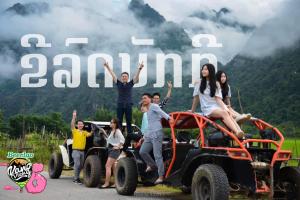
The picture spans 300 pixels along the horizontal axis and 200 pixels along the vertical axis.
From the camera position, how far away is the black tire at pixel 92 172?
499 inches

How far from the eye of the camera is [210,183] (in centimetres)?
816

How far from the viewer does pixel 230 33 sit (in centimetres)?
11012

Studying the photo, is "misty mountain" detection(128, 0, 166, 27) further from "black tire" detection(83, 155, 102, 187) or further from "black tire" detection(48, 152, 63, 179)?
"black tire" detection(83, 155, 102, 187)

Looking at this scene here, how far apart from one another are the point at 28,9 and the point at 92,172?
129 metres

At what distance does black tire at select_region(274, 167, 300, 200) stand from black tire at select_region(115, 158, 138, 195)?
3032mm

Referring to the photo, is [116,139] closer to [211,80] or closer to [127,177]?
[127,177]

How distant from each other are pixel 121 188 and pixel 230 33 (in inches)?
3993

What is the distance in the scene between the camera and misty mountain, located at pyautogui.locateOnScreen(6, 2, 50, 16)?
131688 mm

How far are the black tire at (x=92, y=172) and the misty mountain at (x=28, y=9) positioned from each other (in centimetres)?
12053

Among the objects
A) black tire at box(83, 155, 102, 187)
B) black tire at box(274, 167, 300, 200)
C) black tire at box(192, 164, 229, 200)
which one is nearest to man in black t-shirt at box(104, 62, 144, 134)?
black tire at box(83, 155, 102, 187)

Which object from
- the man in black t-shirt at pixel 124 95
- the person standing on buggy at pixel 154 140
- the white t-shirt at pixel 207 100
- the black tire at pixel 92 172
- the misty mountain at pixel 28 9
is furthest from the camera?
the misty mountain at pixel 28 9

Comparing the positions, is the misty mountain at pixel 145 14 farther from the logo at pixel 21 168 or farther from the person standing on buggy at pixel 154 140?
the logo at pixel 21 168

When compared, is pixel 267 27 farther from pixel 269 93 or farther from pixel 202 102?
pixel 202 102

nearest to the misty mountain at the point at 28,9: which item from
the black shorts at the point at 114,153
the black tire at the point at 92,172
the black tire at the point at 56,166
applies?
the black tire at the point at 56,166
